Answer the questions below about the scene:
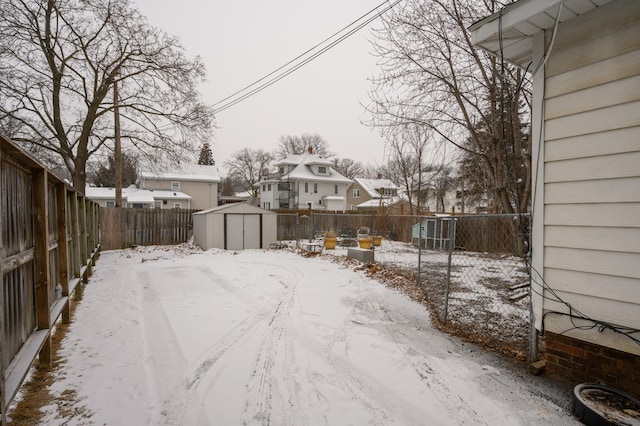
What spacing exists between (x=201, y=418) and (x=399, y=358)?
7.01ft

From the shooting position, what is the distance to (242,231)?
14055 millimetres

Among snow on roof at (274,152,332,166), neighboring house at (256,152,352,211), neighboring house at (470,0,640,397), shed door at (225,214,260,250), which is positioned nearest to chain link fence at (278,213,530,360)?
neighboring house at (470,0,640,397)

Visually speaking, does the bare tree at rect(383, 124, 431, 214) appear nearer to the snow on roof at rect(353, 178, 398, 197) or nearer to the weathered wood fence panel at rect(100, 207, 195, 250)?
the snow on roof at rect(353, 178, 398, 197)

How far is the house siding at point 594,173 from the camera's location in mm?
2564

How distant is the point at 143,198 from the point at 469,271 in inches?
1040

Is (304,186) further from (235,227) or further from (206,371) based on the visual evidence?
(206,371)

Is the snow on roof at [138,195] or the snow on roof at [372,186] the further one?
the snow on roof at [372,186]

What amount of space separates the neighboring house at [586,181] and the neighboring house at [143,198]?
1142 inches

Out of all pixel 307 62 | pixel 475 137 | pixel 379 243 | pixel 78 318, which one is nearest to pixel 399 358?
pixel 78 318

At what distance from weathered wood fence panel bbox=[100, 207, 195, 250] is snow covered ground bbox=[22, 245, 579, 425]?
902 centimetres

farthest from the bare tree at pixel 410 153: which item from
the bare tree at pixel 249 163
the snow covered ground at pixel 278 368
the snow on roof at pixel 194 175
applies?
the bare tree at pixel 249 163

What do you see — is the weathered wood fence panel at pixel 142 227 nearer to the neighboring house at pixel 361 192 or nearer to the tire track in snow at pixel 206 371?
the tire track in snow at pixel 206 371

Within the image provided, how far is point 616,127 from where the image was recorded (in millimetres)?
2633

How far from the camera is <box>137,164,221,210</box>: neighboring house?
30.1 m
